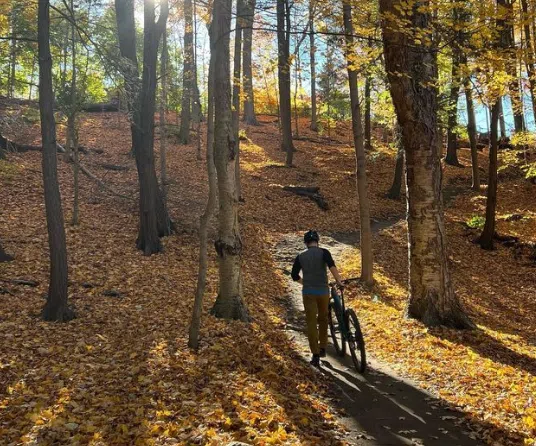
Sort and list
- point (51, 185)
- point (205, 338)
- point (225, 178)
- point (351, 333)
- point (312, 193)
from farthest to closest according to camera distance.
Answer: point (312, 193) → point (225, 178) → point (51, 185) → point (205, 338) → point (351, 333)

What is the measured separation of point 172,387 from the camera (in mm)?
5957

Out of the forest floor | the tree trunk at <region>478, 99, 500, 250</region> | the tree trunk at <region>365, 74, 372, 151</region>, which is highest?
the tree trunk at <region>365, 74, 372, 151</region>

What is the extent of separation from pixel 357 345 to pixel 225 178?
3.52 m


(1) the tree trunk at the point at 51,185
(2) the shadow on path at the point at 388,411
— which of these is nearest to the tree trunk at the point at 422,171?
(2) the shadow on path at the point at 388,411

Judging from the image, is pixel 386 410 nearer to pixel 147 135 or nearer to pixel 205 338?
pixel 205 338

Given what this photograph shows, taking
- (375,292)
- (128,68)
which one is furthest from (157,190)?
(375,292)

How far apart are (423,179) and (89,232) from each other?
9291 millimetres

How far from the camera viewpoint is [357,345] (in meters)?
7.10

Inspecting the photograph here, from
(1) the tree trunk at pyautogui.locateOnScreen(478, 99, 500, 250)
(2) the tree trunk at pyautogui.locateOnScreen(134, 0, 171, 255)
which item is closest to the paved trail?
(2) the tree trunk at pyautogui.locateOnScreen(134, 0, 171, 255)

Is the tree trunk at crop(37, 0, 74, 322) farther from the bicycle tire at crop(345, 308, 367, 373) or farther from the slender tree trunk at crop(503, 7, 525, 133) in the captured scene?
the slender tree trunk at crop(503, 7, 525, 133)

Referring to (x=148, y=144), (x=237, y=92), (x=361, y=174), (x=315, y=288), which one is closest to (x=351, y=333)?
(x=315, y=288)

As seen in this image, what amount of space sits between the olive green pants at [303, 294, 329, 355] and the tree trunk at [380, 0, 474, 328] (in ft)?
8.83

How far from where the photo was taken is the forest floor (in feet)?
16.9

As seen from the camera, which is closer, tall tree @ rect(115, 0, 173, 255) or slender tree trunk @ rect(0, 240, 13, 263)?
slender tree trunk @ rect(0, 240, 13, 263)
